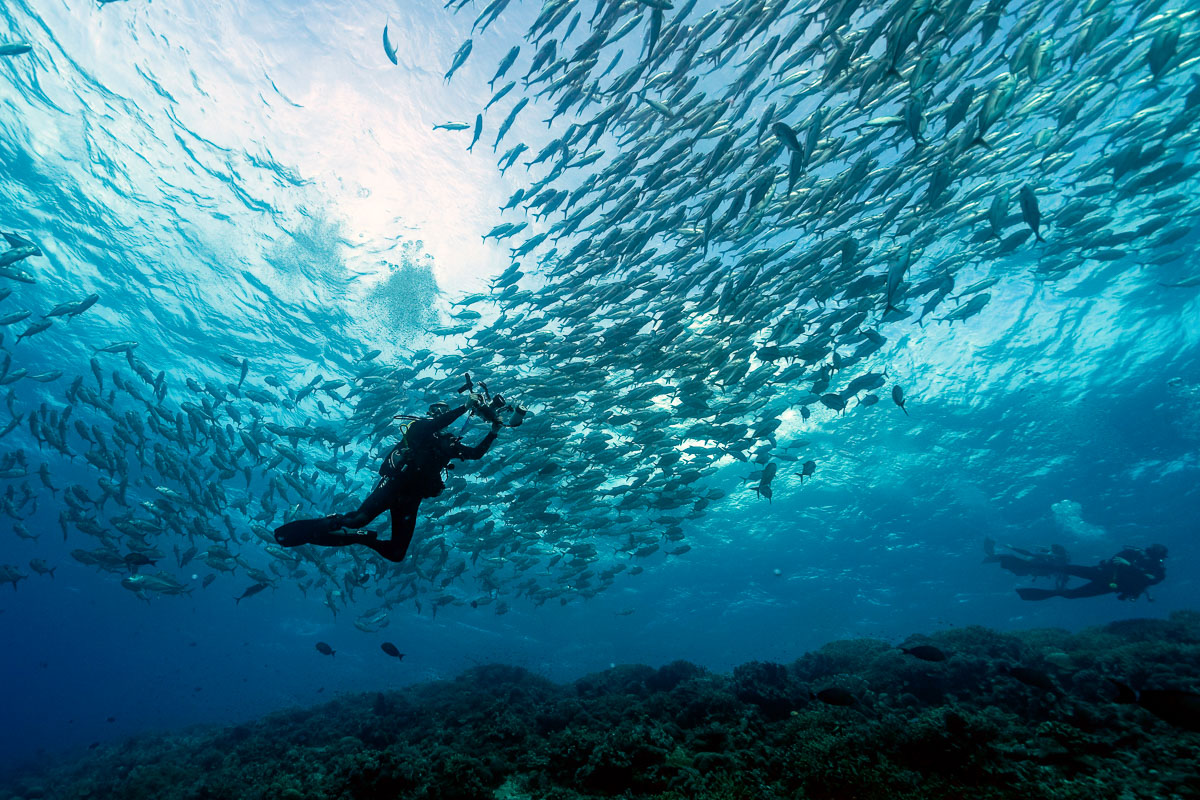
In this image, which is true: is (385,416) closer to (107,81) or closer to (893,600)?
(107,81)

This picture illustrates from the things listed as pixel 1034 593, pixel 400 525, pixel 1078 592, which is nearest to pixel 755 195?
pixel 400 525

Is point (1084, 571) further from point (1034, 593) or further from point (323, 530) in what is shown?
point (323, 530)

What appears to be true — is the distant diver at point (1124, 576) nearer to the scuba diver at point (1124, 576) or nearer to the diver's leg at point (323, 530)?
the scuba diver at point (1124, 576)

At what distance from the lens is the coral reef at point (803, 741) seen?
4430mm

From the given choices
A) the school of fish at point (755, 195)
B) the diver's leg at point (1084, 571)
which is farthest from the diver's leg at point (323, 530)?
the diver's leg at point (1084, 571)

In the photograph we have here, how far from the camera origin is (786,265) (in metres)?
10.3

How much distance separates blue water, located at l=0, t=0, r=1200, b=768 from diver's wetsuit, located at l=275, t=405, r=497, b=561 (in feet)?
20.0

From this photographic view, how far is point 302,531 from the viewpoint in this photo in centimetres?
578

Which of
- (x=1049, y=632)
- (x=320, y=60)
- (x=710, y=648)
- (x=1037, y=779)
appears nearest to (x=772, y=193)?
(x=1037, y=779)

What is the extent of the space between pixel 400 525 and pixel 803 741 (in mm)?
5516

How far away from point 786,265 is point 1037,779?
28.7ft

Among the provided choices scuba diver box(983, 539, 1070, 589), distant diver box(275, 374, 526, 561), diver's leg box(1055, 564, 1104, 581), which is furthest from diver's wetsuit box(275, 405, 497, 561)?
scuba diver box(983, 539, 1070, 589)

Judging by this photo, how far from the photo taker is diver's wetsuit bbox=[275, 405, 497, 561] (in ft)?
20.2

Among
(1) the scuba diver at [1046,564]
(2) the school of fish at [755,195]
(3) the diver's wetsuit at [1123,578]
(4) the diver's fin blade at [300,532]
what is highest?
(2) the school of fish at [755,195]
